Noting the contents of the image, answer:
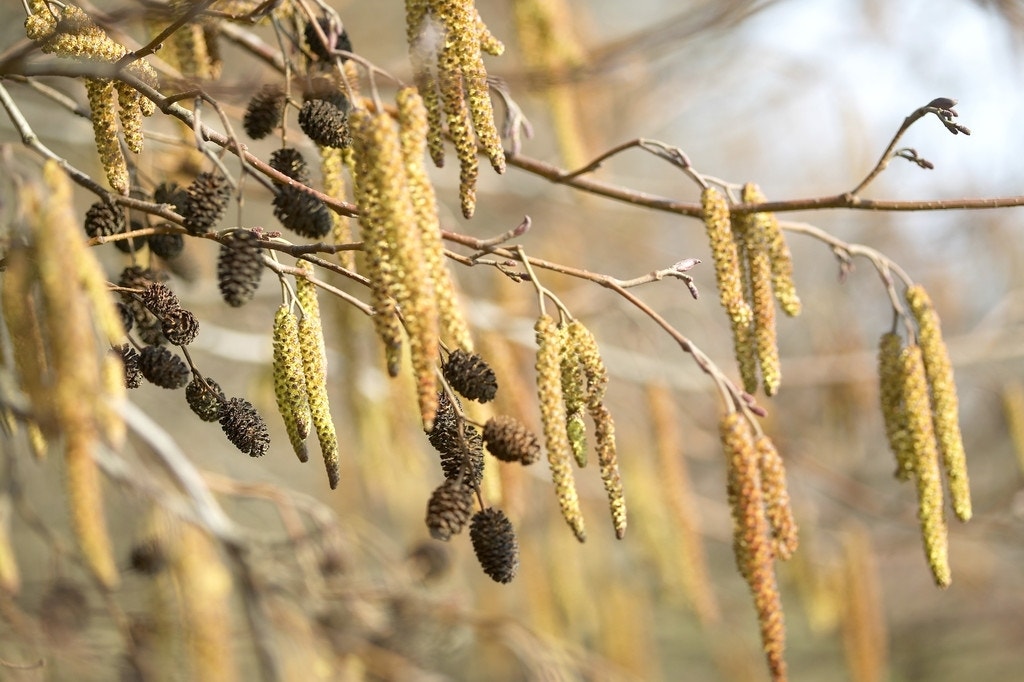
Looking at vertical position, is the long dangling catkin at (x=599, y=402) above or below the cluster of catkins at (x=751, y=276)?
below

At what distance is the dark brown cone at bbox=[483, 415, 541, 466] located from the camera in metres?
1.20

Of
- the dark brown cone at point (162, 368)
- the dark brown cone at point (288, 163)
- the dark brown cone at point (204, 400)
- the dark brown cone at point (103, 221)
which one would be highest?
the dark brown cone at point (288, 163)

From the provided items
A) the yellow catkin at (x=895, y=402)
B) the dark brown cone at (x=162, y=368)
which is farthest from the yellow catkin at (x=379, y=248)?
the yellow catkin at (x=895, y=402)

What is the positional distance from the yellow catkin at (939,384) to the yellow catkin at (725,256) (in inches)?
13.6

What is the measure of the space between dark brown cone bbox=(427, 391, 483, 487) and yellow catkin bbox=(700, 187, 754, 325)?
1.34 feet

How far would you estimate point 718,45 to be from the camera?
14.8 ft

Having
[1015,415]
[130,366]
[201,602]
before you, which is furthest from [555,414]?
[1015,415]

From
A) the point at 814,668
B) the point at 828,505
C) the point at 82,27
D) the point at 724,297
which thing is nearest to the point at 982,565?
the point at 828,505

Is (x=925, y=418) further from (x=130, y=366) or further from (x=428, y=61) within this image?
(x=130, y=366)

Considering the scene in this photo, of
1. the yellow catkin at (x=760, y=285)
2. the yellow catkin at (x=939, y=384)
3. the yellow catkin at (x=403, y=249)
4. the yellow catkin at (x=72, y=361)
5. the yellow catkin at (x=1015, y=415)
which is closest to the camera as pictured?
the yellow catkin at (x=72, y=361)

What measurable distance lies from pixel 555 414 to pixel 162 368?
0.49 meters

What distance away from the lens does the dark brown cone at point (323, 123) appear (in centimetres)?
118

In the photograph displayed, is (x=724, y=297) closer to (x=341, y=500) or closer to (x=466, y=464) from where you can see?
(x=466, y=464)

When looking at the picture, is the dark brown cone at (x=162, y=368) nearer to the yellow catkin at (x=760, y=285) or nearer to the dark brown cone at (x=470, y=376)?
the dark brown cone at (x=470, y=376)
